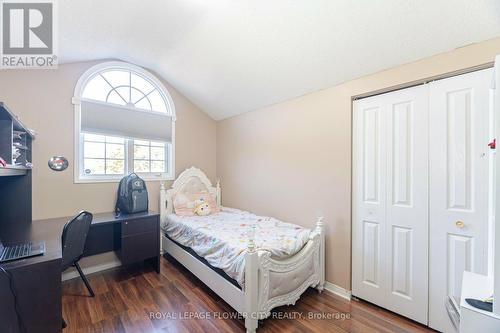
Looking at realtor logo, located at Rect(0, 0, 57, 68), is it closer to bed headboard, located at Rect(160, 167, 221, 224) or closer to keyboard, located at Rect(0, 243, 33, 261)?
keyboard, located at Rect(0, 243, 33, 261)

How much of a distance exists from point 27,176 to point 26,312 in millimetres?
1716

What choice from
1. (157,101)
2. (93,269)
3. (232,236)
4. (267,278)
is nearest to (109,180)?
(93,269)

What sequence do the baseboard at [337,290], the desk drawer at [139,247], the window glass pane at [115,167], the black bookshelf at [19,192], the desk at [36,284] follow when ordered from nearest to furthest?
the desk at [36,284]
the black bookshelf at [19,192]
the baseboard at [337,290]
the desk drawer at [139,247]
the window glass pane at [115,167]

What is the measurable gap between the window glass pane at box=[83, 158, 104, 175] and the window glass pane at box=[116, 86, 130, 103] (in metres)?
0.93

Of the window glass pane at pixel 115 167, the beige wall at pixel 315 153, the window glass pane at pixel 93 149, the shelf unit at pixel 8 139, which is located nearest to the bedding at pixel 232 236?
the beige wall at pixel 315 153

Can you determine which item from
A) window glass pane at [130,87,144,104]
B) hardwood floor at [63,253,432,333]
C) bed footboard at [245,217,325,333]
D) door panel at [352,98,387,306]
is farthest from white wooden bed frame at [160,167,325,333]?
window glass pane at [130,87,144,104]

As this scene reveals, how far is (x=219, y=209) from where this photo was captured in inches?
139

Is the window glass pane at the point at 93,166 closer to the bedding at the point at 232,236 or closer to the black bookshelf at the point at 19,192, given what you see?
the black bookshelf at the point at 19,192

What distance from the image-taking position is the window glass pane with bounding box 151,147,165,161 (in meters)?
3.37

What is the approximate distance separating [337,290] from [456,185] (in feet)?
4.76

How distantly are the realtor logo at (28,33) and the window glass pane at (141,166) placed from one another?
4.80 ft

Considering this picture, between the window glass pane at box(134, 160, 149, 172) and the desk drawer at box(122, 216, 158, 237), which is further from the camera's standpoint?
the window glass pane at box(134, 160, 149, 172)

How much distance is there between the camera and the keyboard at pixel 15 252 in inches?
45.8

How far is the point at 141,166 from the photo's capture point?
3242 mm
